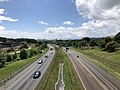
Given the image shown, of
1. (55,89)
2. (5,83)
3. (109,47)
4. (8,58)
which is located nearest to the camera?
(55,89)

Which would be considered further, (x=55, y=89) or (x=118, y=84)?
(x=118, y=84)

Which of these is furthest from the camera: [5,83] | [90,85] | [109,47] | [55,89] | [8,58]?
[109,47]

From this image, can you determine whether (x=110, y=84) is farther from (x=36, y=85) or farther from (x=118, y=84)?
(x=36, y=85)

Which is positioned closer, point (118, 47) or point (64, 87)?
point (64, 87)

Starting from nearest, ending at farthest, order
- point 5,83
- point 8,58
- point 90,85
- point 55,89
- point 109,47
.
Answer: point 55,89 → point 90,85 → point 5,83 → point 8,58 → point 109,47

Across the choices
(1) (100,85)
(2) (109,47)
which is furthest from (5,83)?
(2) (109,47)

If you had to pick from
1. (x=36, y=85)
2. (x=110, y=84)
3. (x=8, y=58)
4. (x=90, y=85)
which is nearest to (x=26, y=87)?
(x=36, y=85)

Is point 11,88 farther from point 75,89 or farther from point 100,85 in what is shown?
point 100,85

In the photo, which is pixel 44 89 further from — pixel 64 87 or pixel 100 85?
pixel 100 85
